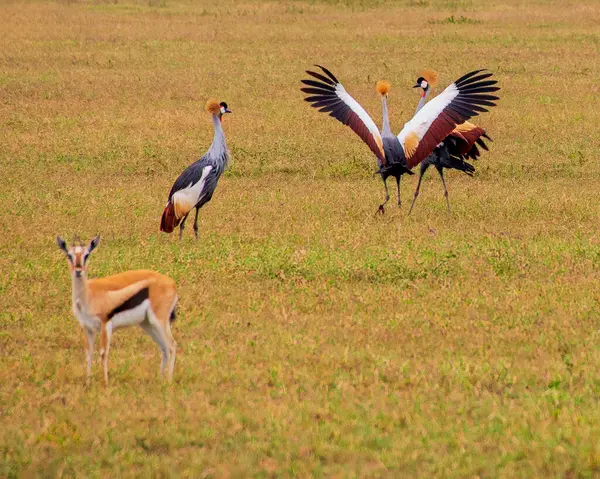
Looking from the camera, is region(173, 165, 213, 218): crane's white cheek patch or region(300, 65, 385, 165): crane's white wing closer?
region(173, 165, 213, 218): crane's white cheek patch

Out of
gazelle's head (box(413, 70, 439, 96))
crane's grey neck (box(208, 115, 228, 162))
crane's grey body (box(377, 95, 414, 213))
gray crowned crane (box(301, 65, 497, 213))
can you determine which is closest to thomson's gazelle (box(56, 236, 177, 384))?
crane's grey neck (box(208, 115, 228, 162))

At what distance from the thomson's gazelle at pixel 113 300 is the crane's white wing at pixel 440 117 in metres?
6.96

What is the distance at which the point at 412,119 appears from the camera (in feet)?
45.6

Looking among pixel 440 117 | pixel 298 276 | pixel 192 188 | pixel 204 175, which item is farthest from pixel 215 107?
pixel 298 276

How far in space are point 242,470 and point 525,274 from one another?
17.3 ft

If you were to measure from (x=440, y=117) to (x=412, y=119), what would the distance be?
0.35 meters

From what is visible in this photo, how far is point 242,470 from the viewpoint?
6.31 metres

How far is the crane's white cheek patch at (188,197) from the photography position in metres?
12.7

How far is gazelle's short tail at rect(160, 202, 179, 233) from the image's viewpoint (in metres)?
12.6

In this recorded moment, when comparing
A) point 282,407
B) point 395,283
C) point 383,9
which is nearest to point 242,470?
point 282,407

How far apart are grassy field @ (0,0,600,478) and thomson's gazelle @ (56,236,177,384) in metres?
0.43

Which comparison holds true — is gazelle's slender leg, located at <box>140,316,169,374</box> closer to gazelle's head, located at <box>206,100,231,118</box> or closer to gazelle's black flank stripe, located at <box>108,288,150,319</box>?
gazelle's black flank stripe, located at <box>108,288,150,319</box>

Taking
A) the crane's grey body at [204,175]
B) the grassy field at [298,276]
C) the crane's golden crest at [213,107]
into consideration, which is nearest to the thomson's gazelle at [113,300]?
the grassy field at [298,276]

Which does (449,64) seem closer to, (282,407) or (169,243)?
(169,243)
